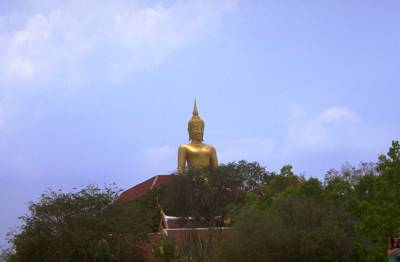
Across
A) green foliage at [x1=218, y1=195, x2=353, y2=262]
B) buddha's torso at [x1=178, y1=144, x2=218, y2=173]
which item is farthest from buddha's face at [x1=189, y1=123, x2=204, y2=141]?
green foliage at [x1=218, y1=195, x2=353, y2=262]

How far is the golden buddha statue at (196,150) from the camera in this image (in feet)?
212

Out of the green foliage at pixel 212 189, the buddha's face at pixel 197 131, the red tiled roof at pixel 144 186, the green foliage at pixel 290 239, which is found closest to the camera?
the green foliage at pixel 290 239

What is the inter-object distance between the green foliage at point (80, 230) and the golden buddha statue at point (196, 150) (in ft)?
91.2

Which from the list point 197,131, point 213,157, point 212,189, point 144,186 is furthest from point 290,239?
point 144,186

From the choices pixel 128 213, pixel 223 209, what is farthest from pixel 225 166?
pixel 128 213

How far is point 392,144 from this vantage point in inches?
1208

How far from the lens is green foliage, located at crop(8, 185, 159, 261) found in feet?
113

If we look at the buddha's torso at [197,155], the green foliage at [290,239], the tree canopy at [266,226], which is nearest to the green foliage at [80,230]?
the tree canopy at [266,226]

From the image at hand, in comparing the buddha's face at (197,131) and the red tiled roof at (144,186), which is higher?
the buddha's face at (197,131)

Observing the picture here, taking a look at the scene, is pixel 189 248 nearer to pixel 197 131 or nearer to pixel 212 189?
pixel 212 189

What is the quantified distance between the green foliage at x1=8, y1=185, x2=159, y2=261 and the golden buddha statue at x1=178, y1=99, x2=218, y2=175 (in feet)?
91.2

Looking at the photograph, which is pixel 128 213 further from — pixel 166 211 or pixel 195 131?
pixel 195 131

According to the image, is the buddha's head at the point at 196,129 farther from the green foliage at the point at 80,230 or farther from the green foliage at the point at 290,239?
the green foliage at the point at 290,239

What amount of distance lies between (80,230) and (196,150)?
30803mm
